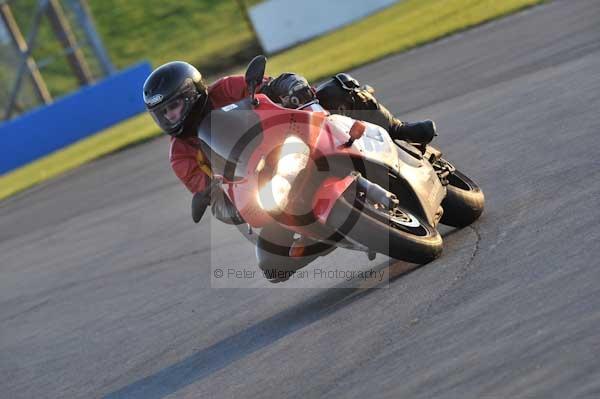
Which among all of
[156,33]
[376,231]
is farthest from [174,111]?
[156,33]

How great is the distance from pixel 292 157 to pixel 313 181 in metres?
0.19

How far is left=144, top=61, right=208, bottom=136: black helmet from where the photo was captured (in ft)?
21.8

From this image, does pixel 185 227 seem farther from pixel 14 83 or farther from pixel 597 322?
pixel 14 83

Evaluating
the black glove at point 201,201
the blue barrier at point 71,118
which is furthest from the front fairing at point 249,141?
the blue barrier at point 71,118

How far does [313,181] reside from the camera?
636cm

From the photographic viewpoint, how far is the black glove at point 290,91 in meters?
6.98

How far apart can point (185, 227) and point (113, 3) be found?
38.3 m

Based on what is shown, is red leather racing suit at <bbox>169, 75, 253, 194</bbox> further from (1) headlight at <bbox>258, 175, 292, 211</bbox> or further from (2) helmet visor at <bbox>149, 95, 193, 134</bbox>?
(1) headlight at <bbox>258, 175, 292, 211</bbox>

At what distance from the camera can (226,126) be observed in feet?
20.9

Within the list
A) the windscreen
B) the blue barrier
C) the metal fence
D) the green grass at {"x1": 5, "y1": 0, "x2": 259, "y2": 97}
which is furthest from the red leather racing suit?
the green grass at {"x1": 5, "y1": 0, "x2": 259, "y2": 97}

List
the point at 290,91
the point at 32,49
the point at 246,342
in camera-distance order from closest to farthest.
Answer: the point at 246,342 < the point at 290,91 < the point at 32,49

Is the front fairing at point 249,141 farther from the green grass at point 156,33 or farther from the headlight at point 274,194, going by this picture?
the green grass at point 156,33

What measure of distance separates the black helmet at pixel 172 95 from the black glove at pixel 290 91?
52 centimetres

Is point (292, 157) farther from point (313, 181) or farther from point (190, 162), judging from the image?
point (190, 162)
